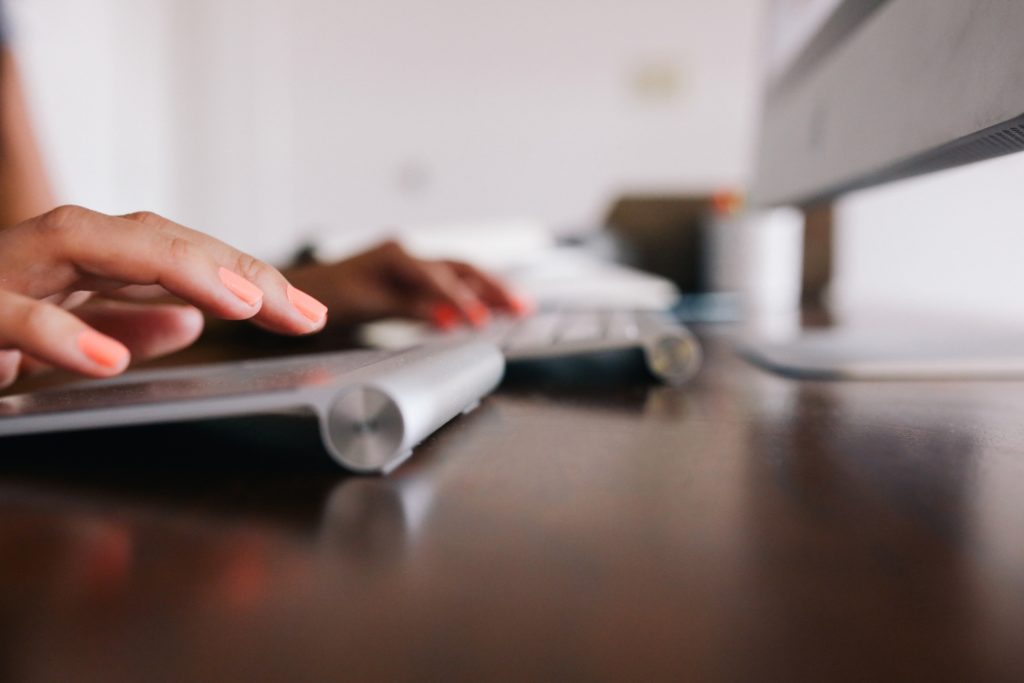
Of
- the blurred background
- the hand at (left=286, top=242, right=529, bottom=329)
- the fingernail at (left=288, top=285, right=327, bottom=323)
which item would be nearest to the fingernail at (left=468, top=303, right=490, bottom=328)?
the hand at (left=286, top=242, right=529, bottom=329)

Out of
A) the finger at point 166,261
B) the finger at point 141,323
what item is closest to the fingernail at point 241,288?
the finger at point 166,261

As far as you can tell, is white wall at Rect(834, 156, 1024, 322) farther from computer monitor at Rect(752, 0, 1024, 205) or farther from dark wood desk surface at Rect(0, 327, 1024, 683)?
dark wood desk surface at Rect(0, 327, 1024, 683)

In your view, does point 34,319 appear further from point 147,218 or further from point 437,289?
point 437,289

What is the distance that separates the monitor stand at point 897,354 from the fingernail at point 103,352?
0.40 metres

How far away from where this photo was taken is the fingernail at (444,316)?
0.74m

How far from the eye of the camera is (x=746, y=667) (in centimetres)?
15

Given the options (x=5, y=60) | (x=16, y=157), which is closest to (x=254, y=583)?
(x=16, y=157)

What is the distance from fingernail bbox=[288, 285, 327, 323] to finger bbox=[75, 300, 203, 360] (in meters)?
0.13

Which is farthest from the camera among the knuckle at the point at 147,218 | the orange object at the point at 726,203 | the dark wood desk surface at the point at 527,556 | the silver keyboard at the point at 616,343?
the orange object at the point at 726,203

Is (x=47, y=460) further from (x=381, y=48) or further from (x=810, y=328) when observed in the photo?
(x=381, y=48)

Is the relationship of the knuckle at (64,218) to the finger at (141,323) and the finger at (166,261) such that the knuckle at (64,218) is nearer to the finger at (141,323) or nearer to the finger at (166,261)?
the finger at (166,261)

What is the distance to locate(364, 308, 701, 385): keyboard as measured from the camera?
0.50m

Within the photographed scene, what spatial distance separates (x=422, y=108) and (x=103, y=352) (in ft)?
10.2

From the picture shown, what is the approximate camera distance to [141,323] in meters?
0.46
